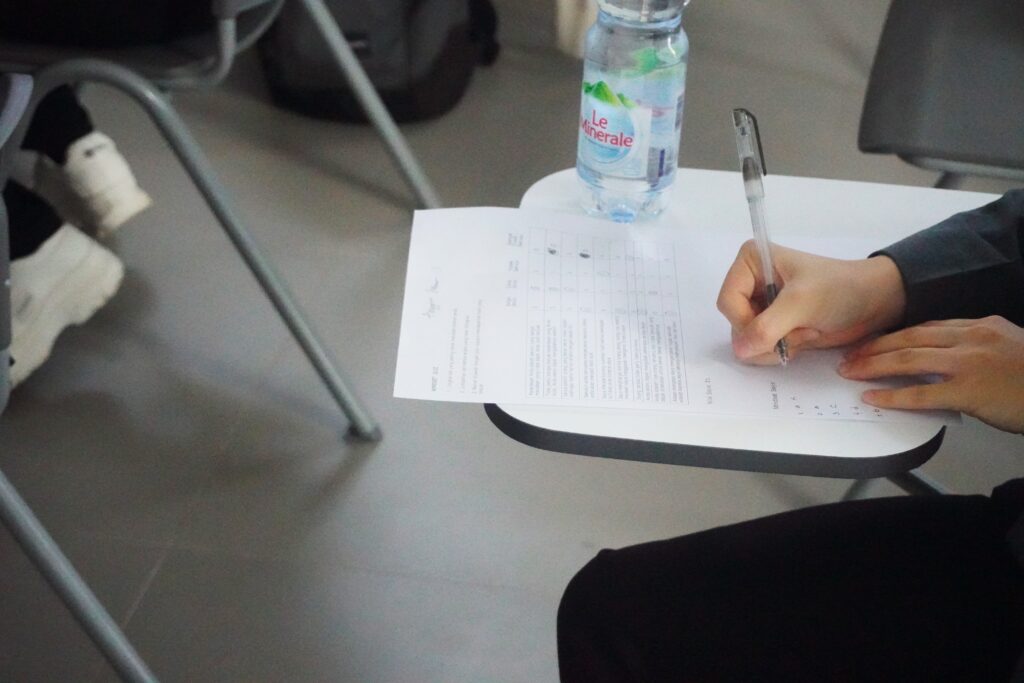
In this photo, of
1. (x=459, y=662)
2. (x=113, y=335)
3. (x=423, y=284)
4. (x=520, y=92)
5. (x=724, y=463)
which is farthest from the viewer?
(x=520, y=92)

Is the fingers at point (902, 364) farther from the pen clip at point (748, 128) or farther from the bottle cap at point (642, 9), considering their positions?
the bottle cap at point (642, 9)

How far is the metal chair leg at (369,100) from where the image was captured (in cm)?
132

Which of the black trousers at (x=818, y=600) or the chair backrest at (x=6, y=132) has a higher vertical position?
the chair backrest at (x=6, y=132)

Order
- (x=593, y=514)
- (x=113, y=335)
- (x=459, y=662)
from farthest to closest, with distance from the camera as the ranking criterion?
(x=113, y=335), (x=593, y=514), (x=459, y=662)

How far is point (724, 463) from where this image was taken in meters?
0.54

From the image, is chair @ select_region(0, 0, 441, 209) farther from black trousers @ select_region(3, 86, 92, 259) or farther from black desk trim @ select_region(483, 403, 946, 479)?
black desk trim @ select_region(483, 403, 946, 479)

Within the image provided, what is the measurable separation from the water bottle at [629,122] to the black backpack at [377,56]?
1104 mm

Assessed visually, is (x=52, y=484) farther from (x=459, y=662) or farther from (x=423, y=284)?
(x=423, y=284)

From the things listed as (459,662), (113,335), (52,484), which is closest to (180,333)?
(113,335)

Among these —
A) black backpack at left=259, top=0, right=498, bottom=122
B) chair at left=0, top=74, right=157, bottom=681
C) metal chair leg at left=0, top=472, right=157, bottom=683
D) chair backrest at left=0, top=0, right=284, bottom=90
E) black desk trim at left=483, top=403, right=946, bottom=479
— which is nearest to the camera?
black desk trim at left=483, top=403, right=946, bottom=479

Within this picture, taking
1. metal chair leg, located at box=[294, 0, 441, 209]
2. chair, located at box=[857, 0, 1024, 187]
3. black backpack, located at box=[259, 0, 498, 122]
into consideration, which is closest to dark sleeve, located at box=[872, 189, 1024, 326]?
chair, located at box=[857, 0, 1024, 187]

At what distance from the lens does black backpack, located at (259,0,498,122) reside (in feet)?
5.79

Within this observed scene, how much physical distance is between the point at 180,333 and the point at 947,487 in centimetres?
117

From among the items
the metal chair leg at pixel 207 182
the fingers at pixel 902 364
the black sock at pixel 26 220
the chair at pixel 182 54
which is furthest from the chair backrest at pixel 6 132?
the black sock at pixel 26 220
